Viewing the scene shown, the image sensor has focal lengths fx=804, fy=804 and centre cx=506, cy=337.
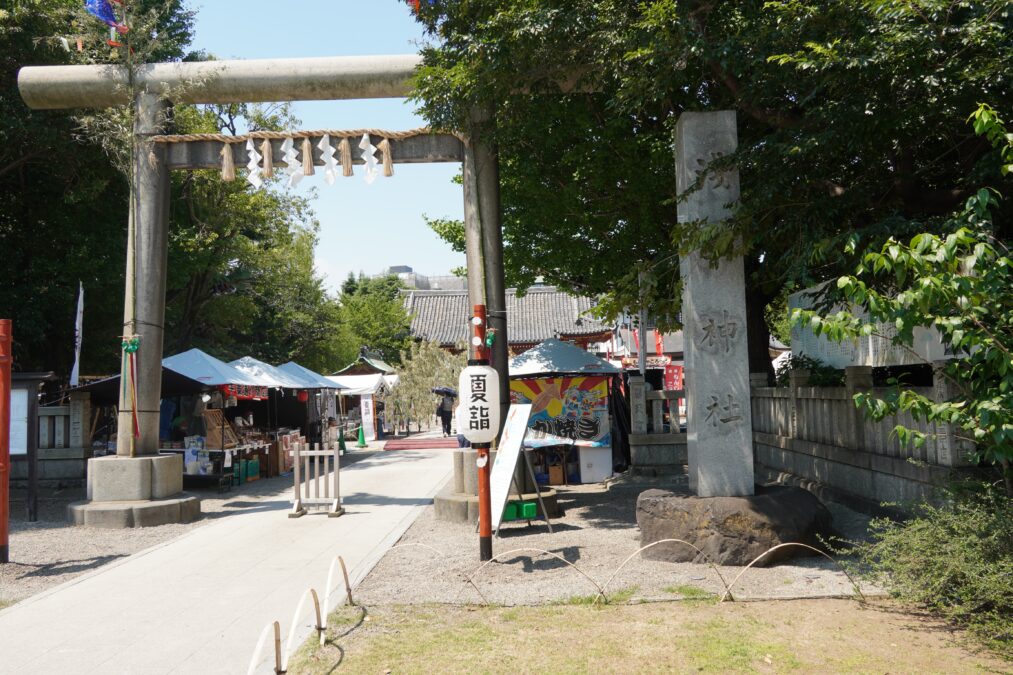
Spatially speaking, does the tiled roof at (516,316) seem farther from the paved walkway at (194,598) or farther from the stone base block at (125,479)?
the paved walkway at (194,598)

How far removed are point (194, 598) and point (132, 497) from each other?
5.32 m

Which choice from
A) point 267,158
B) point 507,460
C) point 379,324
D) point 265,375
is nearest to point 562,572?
point 507,460

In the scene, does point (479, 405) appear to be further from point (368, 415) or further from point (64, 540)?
point (368, 415)

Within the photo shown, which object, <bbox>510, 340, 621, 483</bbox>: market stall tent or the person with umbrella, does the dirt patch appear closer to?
<bbox>510, 340, 621, 483</bbox>: market stall tent

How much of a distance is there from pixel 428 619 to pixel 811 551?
4159mm

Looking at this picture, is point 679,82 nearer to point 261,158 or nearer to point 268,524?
point 261,158

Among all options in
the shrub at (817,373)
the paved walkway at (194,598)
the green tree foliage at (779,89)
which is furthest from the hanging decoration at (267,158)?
the shrub at (817,373)

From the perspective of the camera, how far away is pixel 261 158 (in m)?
12.8

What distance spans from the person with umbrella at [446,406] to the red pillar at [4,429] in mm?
24197

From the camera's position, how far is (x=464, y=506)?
37.8 ft

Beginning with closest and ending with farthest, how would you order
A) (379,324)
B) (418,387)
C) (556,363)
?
(556,363)
(418,387)
(379,324)

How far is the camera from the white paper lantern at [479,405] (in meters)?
8.80

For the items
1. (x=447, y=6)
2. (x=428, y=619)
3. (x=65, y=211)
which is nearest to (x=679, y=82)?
(x=447, y=6)

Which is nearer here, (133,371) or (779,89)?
(779,89)
